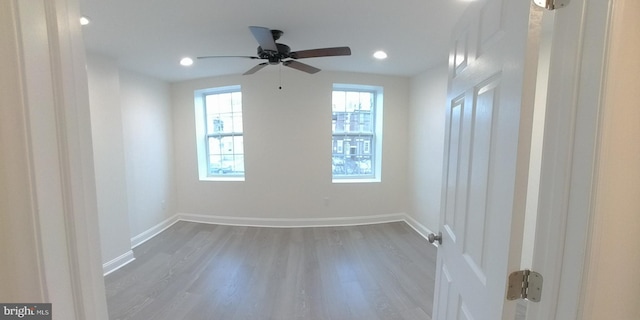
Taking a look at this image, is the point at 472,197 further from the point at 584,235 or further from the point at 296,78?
the point at 296,78

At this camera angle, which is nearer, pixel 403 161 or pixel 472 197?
pixel 472 197

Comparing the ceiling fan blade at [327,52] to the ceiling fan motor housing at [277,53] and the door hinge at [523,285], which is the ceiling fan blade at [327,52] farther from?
the door hinge at [523,285]

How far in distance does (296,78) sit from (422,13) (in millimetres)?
2071

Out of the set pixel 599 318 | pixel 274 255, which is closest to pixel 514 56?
pixel 599 318

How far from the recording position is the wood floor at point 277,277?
1.91 metres

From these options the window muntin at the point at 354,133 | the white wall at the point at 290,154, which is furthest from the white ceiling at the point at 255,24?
the window muntin at the point at 354,133

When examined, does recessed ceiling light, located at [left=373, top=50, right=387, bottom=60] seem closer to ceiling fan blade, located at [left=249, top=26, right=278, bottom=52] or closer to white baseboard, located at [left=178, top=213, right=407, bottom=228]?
ceiling fan blade, located at [left=249, top=26, right=278, bottom=52]

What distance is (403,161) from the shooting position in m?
3.92

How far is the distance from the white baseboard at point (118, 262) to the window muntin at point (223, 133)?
→ 1641 millimetres

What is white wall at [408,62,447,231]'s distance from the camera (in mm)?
3100

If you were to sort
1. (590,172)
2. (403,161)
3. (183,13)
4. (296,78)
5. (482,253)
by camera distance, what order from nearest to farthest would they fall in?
(590,172) < (482,253) < (183,13) < (296,78) < (403,161)

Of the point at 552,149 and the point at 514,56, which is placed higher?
the point at 514,56

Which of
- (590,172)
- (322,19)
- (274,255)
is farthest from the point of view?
(274,255)

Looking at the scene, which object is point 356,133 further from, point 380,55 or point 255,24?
point 255,24
